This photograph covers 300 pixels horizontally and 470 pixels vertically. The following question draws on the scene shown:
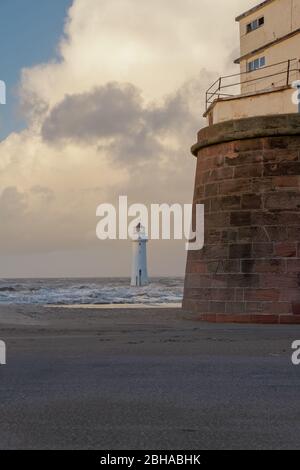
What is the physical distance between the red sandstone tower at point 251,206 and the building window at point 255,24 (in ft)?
5.59

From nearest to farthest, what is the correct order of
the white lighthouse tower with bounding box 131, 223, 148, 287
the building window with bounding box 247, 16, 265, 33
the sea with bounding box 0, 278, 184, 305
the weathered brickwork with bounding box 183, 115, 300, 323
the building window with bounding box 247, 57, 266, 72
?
the weathered brickwork with bounding box 183, 115, 300, 323 < the building window with bounding box 247, 57, 266, 72 < the building window with bounding box 247, 16, 265, 33 < the sea with bounding box 0, 278, 184, 305 < the white lighthouse tower with bounding box 131, 223, 148, 287

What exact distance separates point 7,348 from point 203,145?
685 cm

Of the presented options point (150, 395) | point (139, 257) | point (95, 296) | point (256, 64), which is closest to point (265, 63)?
point (256, 64)

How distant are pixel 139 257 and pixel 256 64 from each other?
32.2 m

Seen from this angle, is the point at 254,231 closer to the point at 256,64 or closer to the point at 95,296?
the point at 256,64

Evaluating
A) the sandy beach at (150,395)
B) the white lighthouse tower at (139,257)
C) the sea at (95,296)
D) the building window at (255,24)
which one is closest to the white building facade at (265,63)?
the building window at (255,24)

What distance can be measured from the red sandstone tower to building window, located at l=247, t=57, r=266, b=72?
896 mm

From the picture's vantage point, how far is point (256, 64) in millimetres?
15008

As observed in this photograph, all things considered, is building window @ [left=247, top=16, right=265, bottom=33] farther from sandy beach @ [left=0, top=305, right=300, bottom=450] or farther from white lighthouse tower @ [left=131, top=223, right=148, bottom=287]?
white lighthouse tower @ [left=131, top=223, right=148, bottom=287]

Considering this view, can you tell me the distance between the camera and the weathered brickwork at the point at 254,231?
12.1 metres

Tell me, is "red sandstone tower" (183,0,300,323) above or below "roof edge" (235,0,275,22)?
below

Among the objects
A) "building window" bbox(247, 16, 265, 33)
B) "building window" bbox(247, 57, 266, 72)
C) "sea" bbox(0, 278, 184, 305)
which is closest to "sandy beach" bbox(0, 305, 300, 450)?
"building window" bbox(247, 57, 266, 72)

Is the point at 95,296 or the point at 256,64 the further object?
the point at 95,296

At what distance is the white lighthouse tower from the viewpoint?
150 feet
